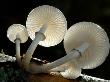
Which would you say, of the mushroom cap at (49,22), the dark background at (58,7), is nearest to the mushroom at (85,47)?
the mushroom cap at (49,22)

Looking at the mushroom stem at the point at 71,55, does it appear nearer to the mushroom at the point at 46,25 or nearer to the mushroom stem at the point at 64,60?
the mushroom stem at the point at 64,60

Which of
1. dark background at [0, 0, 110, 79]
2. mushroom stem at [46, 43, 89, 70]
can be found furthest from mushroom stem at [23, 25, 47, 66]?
dark background at [0, 0, 110, 79]

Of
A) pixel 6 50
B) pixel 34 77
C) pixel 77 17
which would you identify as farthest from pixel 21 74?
pixel 77 17

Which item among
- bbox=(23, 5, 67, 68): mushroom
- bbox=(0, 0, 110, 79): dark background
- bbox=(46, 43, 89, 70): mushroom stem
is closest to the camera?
bbox=(46, 43, 89, 70): mushroom stem

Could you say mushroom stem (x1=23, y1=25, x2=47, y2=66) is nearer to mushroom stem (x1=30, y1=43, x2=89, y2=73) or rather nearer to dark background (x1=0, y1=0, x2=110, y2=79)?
mushroom stem (x1=30, y1=43, x2=89, y2=73)

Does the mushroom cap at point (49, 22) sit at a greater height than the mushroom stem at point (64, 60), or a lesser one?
greater

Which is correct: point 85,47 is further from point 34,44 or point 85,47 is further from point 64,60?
point 34,44

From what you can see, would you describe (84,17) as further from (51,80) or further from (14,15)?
(51,80)
